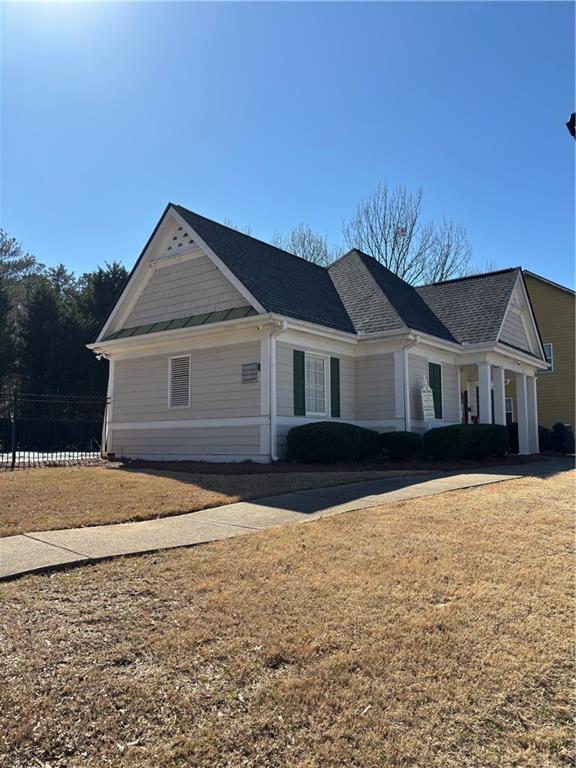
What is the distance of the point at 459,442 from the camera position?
14219 mm

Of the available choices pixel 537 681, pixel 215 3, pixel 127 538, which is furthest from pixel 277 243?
pixel 537 681

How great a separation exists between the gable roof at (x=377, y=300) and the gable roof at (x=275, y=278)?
0.46 m

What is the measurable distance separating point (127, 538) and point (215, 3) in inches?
337

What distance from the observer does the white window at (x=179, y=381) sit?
1472cm

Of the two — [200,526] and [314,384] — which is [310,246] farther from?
[200,526]

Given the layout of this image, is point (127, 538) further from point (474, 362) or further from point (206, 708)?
point (474, 362)

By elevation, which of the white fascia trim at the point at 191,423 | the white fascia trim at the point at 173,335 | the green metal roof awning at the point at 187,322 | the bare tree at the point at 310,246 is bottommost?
the white fascia trim at the point at 191,423

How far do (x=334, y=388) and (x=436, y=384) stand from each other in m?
3.43

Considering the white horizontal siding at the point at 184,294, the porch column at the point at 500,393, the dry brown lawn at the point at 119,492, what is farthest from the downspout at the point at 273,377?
the porch column at the point at 500,393

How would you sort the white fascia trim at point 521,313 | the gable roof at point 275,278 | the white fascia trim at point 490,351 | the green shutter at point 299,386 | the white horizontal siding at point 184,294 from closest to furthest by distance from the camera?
the green shutter at point 299,386 → the gable roof at point 275,278 → the white horizontal siding at point 184,294 → the white fascia trim at point 490,351 → the white fascia trim at point 521,313

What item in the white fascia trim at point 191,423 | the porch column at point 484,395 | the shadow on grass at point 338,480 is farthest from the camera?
the porch column at point 484,395

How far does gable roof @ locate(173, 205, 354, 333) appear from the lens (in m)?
13.9

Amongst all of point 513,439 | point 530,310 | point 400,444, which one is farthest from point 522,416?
point 400,444

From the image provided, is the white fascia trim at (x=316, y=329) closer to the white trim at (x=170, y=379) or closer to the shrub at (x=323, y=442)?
the shrub at (x=323, y=442)
